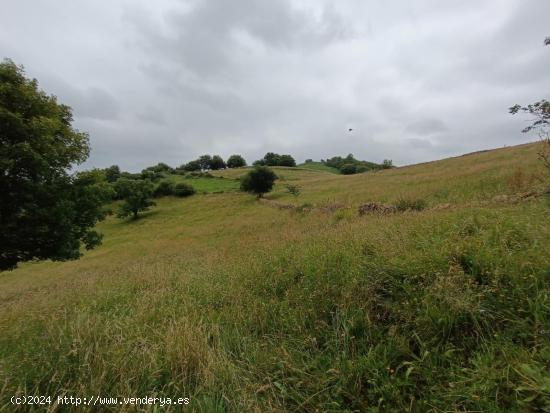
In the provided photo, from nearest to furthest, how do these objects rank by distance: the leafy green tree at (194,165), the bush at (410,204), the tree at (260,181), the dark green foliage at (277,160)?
the bush at (410,204), the tree at (260,181), the dark green foliage at (277,160), the leafy green tree at (194,165)

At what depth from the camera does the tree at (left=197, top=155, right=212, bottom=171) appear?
398ft

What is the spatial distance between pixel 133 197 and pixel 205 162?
78.4 metres

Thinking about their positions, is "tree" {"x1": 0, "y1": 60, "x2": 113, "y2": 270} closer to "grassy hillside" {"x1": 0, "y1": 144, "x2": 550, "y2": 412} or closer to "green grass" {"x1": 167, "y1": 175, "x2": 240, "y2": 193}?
"grassy hillside" {"x1": 0, "y1": 144, "x2": 550, "y2": 412}

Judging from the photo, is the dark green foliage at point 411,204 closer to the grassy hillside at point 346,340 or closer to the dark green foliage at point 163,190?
the grassy hillside at point 346,340

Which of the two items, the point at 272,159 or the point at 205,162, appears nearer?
the point at 272,159

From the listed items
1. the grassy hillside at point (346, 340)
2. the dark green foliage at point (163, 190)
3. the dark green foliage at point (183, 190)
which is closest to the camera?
the grassy hillside at point (346, 340)

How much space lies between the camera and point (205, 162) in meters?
122

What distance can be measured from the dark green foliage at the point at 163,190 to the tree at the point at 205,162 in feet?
205

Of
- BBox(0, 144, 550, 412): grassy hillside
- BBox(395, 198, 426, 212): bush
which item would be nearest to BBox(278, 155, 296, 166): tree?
BBox(395, 198, 426, 212): bush

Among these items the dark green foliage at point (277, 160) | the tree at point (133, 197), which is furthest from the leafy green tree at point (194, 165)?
the tree at point (133, 197)

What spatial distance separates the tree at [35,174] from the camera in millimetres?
8664

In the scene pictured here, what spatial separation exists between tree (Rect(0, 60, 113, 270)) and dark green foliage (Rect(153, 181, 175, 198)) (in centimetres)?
5106

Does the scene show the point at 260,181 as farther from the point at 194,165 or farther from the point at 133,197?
the point at 194,165

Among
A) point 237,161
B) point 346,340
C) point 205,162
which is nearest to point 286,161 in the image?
point 237,161
